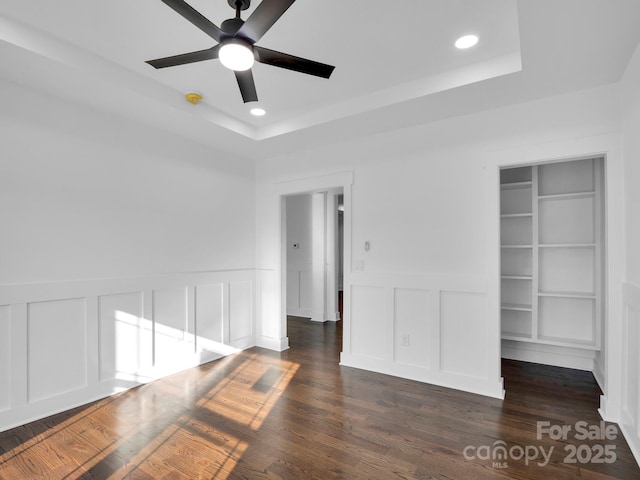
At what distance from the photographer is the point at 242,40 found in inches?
73.3

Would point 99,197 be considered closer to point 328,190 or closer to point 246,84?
point 246,84

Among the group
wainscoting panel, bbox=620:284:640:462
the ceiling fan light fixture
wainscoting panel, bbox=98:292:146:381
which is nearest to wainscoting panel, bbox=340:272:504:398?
wainscoting panel, bbox=620:284:640:462

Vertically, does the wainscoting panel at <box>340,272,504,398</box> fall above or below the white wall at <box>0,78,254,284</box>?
below

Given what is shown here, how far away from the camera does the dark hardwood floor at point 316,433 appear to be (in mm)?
2062

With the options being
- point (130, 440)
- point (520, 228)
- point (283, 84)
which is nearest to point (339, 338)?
point (520, 228)

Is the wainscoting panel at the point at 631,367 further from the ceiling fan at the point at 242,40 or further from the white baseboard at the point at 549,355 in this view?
the ceiling fan at the point at 242,40

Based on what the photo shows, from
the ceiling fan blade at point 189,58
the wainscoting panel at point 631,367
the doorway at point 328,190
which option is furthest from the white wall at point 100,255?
the wainscoting panel at point 631,367

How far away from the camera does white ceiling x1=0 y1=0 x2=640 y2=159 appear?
205 centimetres

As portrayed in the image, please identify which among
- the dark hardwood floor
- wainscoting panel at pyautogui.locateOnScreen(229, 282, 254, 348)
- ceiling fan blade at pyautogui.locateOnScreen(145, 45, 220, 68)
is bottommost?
the dark hardwood floor

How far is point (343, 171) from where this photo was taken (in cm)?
395

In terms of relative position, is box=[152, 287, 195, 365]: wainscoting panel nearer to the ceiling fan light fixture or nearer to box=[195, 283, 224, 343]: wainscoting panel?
box=[195, 283, 224, 343]: wainscoting panel

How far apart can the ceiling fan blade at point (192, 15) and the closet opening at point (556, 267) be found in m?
3.40

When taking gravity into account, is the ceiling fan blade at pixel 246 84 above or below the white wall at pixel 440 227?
above

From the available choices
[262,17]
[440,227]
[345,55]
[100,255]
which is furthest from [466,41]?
[100,255]
